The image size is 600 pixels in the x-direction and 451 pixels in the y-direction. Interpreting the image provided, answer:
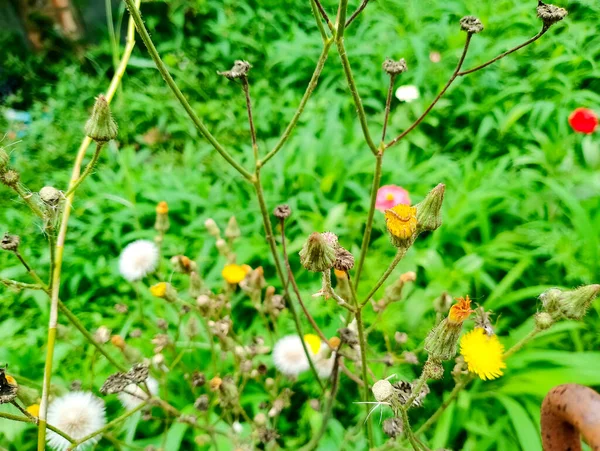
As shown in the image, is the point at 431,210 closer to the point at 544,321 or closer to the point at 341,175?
the point at 544,321

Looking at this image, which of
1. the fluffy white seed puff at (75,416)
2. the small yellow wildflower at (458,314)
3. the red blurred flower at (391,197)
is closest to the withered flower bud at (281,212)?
the small yellow wildflower at (458,314)

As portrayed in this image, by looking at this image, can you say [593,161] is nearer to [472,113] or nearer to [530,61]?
[472,113]

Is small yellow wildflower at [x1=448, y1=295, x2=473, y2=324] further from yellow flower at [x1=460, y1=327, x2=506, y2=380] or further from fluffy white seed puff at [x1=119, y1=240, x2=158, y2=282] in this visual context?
fluffy white seed puff at [x1=119, y1=240, x2=158, y2=282]

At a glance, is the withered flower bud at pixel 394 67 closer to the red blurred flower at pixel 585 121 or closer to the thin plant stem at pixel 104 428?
the thin plant stem at pixel 104 428

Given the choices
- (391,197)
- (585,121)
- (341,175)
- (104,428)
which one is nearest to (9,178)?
(104,428)

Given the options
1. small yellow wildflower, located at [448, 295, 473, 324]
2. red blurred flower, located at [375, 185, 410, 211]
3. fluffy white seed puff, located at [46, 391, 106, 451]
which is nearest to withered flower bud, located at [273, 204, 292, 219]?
small yellow wildflower, located at [448, 295, 473, 324]

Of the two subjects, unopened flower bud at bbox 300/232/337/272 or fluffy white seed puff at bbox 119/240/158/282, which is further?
fluffy white seed puff at bbox 119/240/158/282

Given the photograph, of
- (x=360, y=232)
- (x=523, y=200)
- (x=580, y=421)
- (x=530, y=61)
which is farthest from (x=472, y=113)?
(x=580, y=421)
